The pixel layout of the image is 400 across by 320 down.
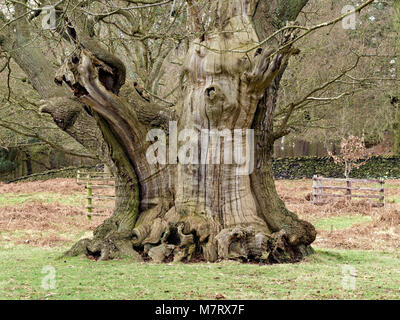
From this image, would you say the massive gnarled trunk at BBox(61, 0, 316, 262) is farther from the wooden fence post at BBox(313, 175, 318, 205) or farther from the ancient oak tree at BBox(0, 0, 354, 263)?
the wooden fence post at BBox(313, 175, 318, 205)

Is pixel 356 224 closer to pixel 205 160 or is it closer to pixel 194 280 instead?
pixel 205 160

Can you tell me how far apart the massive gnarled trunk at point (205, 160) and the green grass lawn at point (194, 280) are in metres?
0.40

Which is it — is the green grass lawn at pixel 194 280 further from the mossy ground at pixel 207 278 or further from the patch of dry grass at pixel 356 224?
the patch of dry grass at pixel 356 224

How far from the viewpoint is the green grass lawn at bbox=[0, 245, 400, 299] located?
4859mm

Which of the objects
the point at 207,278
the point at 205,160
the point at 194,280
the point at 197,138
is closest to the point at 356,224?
the point at 205,160

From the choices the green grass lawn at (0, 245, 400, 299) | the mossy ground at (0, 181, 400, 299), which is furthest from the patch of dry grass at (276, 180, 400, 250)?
the green grass lawn at (0, 245, 400, 299)

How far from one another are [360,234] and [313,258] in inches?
193

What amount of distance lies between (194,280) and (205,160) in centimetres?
207

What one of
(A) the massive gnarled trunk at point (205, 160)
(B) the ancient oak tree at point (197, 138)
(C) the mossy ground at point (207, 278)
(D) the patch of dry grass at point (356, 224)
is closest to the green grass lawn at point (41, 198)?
(D) the patch of dry grass at point (356, 224)

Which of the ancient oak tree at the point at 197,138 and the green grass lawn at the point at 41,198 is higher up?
the ancient oak tree at the point at 197,138

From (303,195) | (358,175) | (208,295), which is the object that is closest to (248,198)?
(208,295)

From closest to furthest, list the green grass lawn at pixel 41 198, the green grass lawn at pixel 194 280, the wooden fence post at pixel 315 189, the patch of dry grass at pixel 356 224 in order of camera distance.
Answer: the green grass lawn at pixel 194 280
the patch of dry grass at pixel 356 224
the wooden fence post at pixel 315 189
the green grass lawn at pixel 41 198

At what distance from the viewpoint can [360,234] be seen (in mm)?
11547

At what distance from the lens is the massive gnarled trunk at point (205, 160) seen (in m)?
6.68
